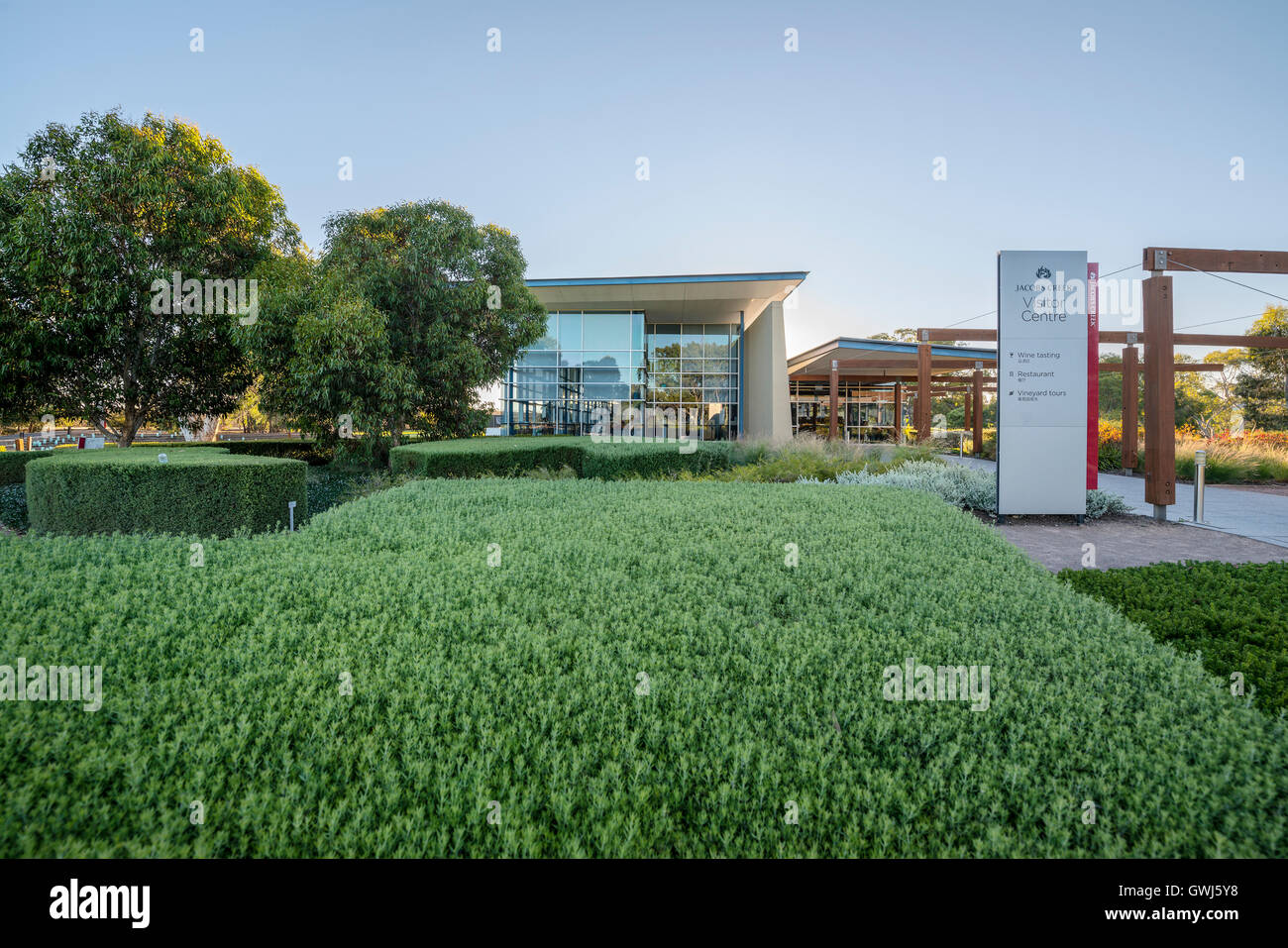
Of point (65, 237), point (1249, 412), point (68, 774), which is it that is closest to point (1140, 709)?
point (68, 774)

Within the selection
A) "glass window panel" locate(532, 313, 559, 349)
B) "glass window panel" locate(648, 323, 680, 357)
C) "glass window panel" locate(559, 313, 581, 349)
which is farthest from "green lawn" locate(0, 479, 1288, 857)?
"glass window panel" locate(648, 323, 680, 357)

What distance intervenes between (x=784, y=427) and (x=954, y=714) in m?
21.6

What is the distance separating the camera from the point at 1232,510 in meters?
11.2

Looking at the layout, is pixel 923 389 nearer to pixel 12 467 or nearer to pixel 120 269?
pixel 120 269

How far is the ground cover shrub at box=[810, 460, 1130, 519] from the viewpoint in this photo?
35.1ft

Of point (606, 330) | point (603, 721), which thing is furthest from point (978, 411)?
point (603, 721)

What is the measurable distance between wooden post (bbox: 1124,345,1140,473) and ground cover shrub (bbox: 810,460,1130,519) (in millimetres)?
7394

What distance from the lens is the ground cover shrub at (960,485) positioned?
10.7 meters

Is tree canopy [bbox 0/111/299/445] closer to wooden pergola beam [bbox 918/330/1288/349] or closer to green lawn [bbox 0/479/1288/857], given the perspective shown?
green lawn [bbox 0/479/1288/857]

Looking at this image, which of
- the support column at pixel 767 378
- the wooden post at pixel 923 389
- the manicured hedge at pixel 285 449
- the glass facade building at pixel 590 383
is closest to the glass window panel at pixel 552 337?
the glass facade building at pixel 590 383

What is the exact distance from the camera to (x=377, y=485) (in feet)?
45.7

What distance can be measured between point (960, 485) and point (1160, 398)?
3.50 meters
